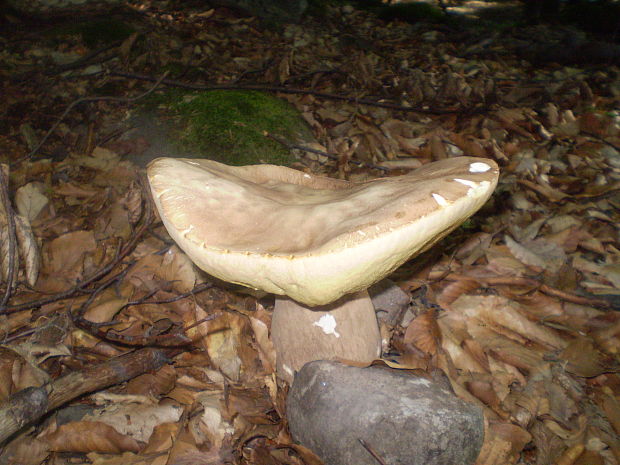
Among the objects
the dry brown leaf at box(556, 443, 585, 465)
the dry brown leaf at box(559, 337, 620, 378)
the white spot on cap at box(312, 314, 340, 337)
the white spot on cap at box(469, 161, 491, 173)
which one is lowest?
the dry brown leaf at box(556, 443, 585, 465)

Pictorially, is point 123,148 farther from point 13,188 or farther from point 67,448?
point 67,448

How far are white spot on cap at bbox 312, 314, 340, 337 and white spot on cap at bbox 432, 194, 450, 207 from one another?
82 cm

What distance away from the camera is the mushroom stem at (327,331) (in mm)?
1738

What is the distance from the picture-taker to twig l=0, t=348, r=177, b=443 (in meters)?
1.26

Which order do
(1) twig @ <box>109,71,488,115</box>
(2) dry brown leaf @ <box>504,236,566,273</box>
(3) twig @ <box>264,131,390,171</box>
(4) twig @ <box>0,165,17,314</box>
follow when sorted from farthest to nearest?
(1) twig @ <box>109,71,488,115</box> < (3) twig @ <box>264,131,390,171</box> < (2) dry brown leaf @ <box>504,236,566,273</box> < (4) twig @ <box>0,165,17,314</box>

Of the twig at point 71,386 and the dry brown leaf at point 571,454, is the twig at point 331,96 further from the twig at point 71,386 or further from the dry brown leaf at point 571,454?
the dry brown leaf at point 571,454

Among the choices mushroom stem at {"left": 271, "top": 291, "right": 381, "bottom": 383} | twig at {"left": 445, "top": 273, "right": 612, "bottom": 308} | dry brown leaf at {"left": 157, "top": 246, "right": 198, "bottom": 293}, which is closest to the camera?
mushroom stem at {"left": 271, "top": 291, "right": 381, "bottom": 383}

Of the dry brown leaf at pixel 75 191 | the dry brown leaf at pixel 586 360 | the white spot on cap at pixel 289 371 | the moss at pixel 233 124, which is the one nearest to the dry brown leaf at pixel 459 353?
the dry brown leaf at pixel 586 360

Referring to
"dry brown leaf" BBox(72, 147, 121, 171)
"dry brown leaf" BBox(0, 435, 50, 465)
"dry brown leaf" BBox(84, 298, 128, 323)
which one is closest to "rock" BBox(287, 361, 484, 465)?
"dry brown leaf" BBox(0, 435, 50, 465)

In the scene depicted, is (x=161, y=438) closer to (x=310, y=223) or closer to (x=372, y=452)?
(x=372, y=452)

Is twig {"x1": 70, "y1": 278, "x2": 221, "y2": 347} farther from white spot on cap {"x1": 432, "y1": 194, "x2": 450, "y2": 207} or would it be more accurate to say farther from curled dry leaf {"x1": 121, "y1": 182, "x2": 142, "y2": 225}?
white spot on cap {"x1": 432, "y1": 194, "x2": 450, "y2": 207}

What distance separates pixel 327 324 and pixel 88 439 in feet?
3.52

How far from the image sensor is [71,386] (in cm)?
152

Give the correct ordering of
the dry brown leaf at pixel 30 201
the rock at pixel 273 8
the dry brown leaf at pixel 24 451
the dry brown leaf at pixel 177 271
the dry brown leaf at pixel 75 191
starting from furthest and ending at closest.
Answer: the rock at pixel 273 8, the dry brown leaf at pixel 75 191, the dry brown leaf at pixel 30 201, the dry brown leaf at pixel 177 271, the dry brown leaf at pixel 24 451
